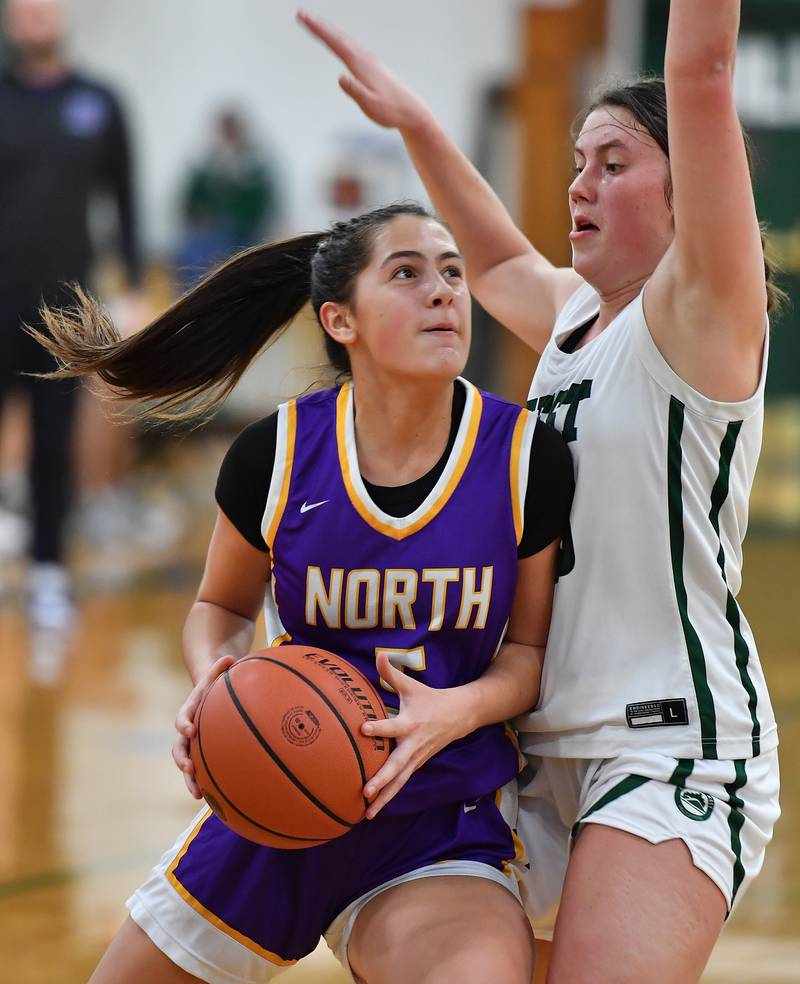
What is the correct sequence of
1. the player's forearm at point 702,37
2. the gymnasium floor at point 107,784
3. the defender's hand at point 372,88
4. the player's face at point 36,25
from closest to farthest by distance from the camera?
the player's forearm at point 702,37 < the defender's hand at point 372,88 < the gymnasium floor at point 107,784 < the player's face at point 36,25

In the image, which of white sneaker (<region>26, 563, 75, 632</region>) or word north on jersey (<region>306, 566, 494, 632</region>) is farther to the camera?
white sneaker (<region>26, 563, 75, 632</region>)

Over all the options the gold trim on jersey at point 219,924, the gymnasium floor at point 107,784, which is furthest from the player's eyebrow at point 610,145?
the gymnasium floor at point 107,784

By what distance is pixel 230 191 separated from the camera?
12344mm

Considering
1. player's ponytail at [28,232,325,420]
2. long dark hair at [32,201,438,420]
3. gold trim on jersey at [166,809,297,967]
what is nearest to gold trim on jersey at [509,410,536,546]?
long dark hair at [32,201,438,420]

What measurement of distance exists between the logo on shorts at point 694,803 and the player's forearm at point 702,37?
984 mm

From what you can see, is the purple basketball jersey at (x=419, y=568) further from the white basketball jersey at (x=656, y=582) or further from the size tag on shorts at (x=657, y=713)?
the size tag on shorts at (x=657, y=713)

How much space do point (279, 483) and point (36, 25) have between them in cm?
442

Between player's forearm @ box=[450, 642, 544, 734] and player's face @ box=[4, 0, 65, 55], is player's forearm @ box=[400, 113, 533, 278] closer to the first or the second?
player's forearm @ box=[450, 642, 544, 734]

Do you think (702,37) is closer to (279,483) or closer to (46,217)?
(279,483)

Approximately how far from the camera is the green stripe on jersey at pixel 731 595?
2.24 metres

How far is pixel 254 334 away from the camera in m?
2.66

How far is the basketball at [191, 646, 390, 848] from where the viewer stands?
209cm

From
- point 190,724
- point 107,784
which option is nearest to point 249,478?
point 190,724

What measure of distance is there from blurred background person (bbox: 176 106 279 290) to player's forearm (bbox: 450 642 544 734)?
10094 mm
